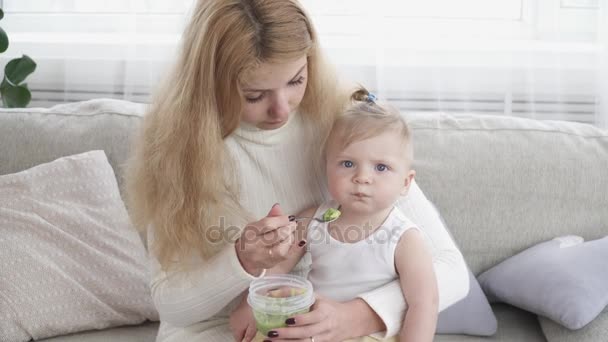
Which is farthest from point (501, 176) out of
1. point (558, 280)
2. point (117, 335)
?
point (117, 335)

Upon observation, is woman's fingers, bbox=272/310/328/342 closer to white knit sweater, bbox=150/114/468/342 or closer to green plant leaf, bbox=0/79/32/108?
white knit sweater, bbox=150/114/468/342

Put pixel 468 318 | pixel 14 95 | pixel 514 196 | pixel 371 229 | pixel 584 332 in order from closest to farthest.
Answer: pixel 371 229, pixel 584 332, pixel 468 318, pixel 514 196, pixel 14 95

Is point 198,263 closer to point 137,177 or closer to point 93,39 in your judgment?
point 137,177

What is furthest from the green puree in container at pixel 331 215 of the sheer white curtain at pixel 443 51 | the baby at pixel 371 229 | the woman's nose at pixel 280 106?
the sheer white curtain at pixel 443 51

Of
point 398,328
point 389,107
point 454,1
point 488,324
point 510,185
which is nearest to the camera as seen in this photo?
point 398,328

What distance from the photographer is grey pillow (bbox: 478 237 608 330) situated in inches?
74.5

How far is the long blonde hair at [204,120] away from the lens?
1.56 metres

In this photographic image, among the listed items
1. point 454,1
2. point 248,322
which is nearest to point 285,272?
point 248,322

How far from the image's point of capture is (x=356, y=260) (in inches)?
64.6

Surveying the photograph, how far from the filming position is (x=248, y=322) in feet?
5.26

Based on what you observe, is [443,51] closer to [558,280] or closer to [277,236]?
[558,280]

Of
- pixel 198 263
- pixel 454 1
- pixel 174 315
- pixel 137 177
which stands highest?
pixel 454 1

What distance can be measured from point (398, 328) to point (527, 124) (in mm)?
954

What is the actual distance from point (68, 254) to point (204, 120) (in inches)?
27.7
